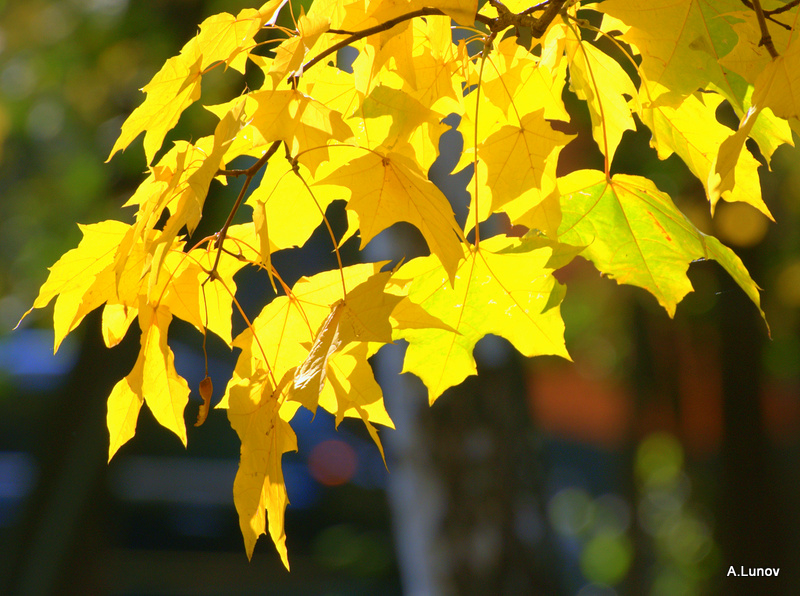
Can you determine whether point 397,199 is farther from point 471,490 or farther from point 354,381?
point 471,490

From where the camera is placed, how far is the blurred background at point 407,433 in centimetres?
188

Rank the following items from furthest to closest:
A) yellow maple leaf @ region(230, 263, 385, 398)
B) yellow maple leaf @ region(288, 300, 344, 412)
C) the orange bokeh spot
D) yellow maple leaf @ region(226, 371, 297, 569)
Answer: the orange bokeh spot, yellow maple leaf @ region(230, 263, 385, 398), yellow maple leaf @ region(226, 371, 297, 569), yellow maple leaf @ region(288, 300, 344, 412)

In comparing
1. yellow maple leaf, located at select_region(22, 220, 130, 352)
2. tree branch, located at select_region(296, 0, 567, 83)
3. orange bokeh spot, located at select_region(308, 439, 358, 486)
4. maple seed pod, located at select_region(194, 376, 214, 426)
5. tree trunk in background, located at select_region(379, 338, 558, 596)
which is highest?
tree branch, located at select_region(296, 0, 567, 83)

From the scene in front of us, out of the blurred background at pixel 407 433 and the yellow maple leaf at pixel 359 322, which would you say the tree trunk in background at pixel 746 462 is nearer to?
the blurred background at pixel 407 433

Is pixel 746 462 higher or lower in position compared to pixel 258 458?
lower

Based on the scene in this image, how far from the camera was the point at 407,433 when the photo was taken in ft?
6.22

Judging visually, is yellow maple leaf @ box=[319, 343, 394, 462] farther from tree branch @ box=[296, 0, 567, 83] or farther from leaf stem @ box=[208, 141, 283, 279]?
tree branch @ box=[296, 0, 567, 83]

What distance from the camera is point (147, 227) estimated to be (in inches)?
22.8

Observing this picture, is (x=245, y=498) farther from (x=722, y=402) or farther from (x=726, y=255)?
(x=722, y=402)

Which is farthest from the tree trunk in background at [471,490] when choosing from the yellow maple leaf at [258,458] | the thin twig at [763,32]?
the thin twig at [763,32]

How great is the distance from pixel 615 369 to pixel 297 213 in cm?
598

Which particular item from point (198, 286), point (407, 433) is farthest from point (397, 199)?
point (407, 433)

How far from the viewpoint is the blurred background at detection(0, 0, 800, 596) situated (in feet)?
6.18

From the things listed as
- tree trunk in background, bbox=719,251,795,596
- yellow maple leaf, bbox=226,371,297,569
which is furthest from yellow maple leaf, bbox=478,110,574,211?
tree trunk in background, bbox=719,251,795,596
